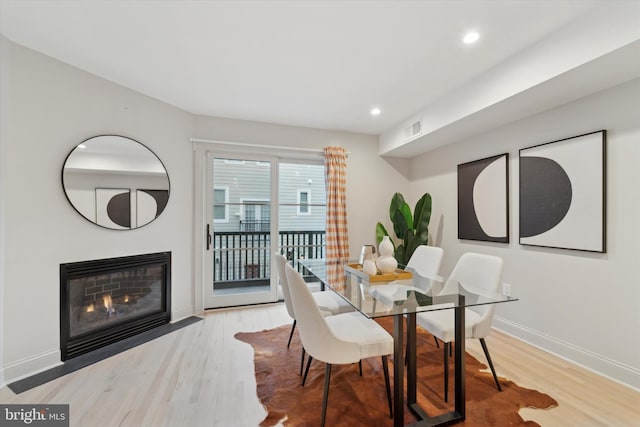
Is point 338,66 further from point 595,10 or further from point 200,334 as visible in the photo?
point 200,334

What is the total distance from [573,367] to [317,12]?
10.7 ft

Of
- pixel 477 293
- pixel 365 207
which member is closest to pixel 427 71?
pixel 477 293

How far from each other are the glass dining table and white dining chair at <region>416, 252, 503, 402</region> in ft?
0.36

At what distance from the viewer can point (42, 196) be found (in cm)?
222

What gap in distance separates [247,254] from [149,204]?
1.34 meters

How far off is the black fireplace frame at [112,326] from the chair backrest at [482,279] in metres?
2.96

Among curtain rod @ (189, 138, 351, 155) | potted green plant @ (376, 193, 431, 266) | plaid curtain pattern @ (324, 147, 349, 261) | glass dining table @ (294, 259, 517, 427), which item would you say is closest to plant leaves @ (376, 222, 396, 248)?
potted green plant @ (376, 193, 431, 266)

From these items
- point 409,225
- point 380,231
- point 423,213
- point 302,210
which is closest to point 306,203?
point 302,210

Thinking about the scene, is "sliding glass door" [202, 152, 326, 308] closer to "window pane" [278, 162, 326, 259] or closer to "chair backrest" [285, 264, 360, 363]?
"window pane" [278, 162, 326, 259]

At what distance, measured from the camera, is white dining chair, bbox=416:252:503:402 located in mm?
1817

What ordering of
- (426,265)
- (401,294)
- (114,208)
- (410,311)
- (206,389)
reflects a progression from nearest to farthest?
1. (410,311)
2. (401,294)
3. (206,389)
4. (426,265)
5. (114,208)

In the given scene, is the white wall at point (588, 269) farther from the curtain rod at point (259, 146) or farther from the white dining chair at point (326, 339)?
the curtain rod at point (259, 146)

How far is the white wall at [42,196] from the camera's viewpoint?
206cm

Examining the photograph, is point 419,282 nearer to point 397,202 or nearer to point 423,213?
point 423,213
